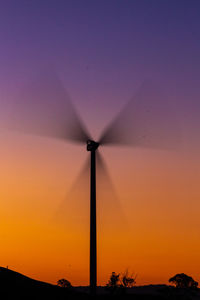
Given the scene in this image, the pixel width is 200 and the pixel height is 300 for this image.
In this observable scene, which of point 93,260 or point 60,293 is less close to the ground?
point 60,293

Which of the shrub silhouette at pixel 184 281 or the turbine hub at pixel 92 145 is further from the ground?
the shrub silhouette at pixel 184 281

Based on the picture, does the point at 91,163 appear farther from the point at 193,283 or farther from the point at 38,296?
the point at 193,283

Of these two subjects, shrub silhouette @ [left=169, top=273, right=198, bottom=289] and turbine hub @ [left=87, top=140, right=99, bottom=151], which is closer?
turbine hub @ [left=87, top=140, right=99, bottom=151]

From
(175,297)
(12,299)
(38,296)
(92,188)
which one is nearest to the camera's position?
(92,188)

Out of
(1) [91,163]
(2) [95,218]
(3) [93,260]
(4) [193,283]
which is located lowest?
(3) [93,260]

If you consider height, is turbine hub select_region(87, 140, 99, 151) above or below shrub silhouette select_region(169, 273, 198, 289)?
below

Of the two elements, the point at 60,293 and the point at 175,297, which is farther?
the point at 175,297

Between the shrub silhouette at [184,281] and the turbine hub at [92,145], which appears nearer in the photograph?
the turbine hub at [92,145]

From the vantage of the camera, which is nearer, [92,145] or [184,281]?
[92,145]

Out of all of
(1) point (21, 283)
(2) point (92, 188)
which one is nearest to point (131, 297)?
(1) point (21, 283)

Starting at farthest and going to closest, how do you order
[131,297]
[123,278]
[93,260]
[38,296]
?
[123,278] → [131,297] → [38,296] → [93,260]
